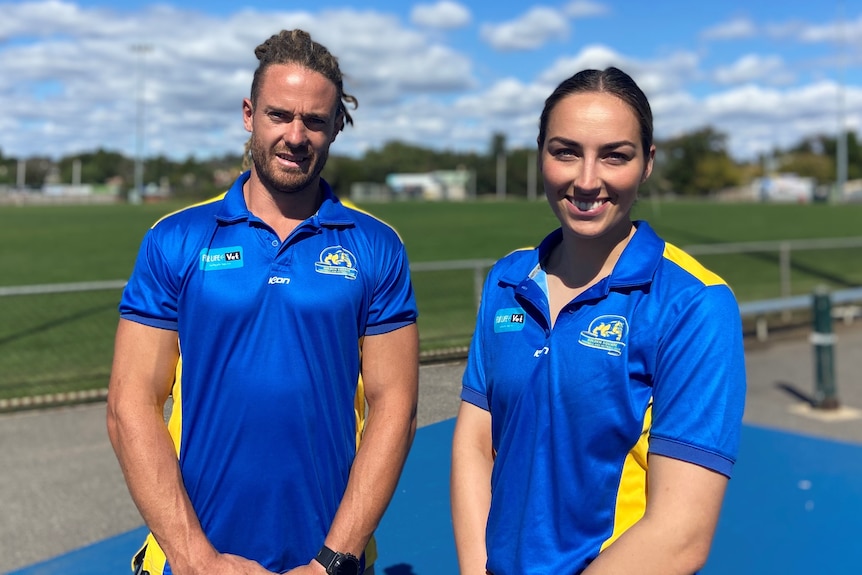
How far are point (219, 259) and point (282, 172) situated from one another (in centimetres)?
28

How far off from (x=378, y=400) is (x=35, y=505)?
13.4 feet

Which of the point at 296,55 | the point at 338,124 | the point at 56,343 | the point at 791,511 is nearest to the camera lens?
the point at 296,55

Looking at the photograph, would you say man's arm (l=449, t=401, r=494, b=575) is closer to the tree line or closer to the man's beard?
the man's beard

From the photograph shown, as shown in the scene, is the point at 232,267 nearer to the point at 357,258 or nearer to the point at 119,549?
the point at 357,258

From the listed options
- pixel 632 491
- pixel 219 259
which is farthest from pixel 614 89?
pixel 219 259

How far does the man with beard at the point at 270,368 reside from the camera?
2.13 metres

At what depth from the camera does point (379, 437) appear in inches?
87.4

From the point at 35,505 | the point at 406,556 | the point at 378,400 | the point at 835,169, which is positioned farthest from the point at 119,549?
the point at 835,169

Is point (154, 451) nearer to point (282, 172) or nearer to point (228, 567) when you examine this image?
point (228, 567)

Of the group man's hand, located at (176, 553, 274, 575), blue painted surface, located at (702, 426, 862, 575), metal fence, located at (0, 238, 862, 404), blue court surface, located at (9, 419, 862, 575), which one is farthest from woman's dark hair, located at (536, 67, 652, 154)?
metal fence, located at (0, 238, 862, 404)

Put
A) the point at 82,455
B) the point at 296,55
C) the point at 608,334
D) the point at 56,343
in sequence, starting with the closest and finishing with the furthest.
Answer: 1. the point at 608,334
2. the point at 296,55
3. the point at 82,455
4. the point at 56,343

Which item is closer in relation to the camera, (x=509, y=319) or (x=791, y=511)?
(x=509, y=319)

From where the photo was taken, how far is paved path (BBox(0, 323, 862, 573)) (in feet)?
15.3

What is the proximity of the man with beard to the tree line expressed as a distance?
292ft
